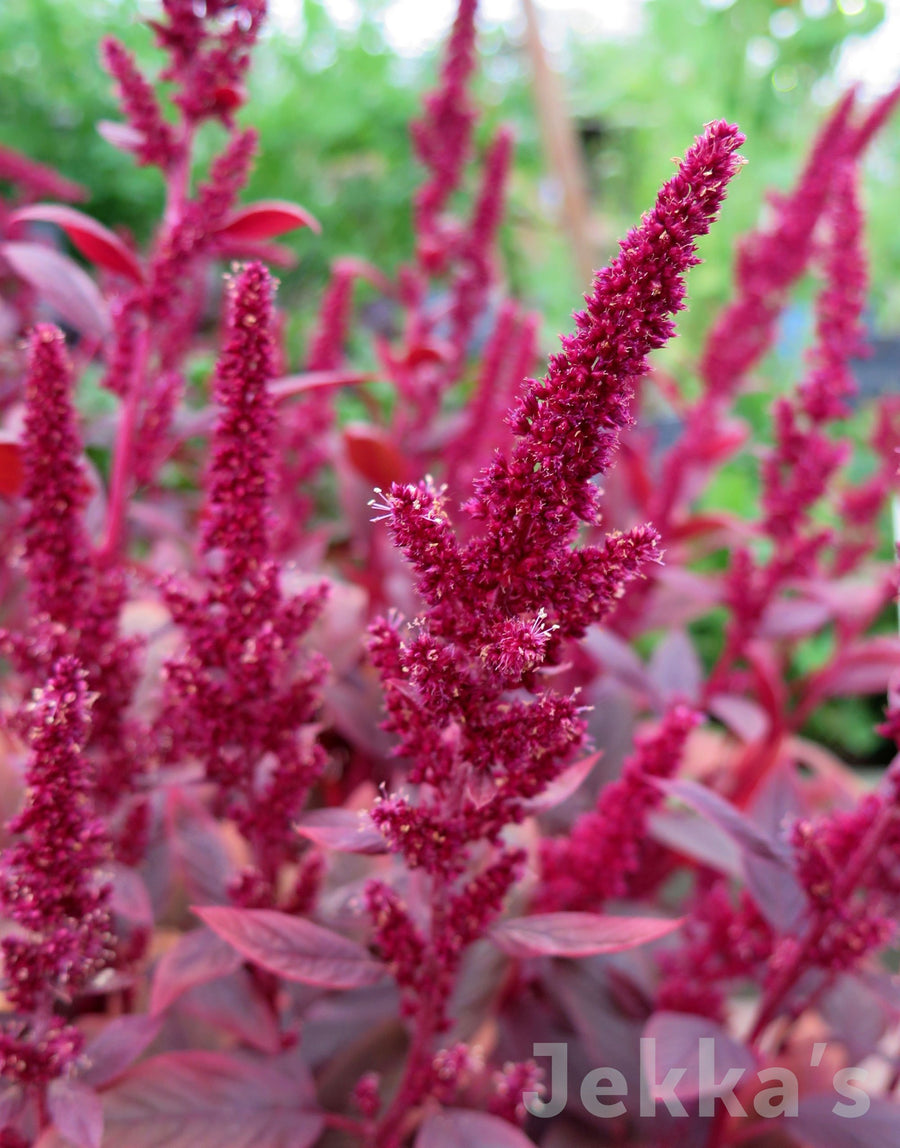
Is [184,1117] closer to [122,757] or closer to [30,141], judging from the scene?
[122,757]

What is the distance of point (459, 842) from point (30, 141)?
95.1 inches

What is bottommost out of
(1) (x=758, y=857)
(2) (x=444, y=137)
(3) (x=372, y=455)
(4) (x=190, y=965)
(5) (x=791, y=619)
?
(4) (x=190, y=965)

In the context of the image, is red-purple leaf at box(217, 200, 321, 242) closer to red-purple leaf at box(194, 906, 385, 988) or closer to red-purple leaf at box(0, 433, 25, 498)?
red-purple leaf at box(0, 433, 25, 498)

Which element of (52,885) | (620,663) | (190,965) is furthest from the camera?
(620,663)

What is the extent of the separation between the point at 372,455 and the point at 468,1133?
3.01 feet

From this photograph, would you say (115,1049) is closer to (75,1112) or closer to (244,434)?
(75,1112)

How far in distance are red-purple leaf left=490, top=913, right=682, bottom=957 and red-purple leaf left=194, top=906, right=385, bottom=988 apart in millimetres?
102

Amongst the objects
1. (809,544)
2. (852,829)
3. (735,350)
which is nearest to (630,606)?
(809,544)

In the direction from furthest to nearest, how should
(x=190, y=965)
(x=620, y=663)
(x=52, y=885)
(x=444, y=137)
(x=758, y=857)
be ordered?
(x=444, y=137), (x=620, y=663), (x=758, y=857), (x=190, y=965), (x=52, y=885)

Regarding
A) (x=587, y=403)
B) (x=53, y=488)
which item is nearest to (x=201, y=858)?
(x=53, y=488)

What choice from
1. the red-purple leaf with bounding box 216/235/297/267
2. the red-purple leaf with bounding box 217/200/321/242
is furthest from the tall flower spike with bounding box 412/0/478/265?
the red-purple leaf with bounding box 217/200/321/242

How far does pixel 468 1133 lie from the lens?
27.0 inches

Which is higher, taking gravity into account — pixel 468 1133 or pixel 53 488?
pixel 53 488

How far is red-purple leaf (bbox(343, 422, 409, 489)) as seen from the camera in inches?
52.8
